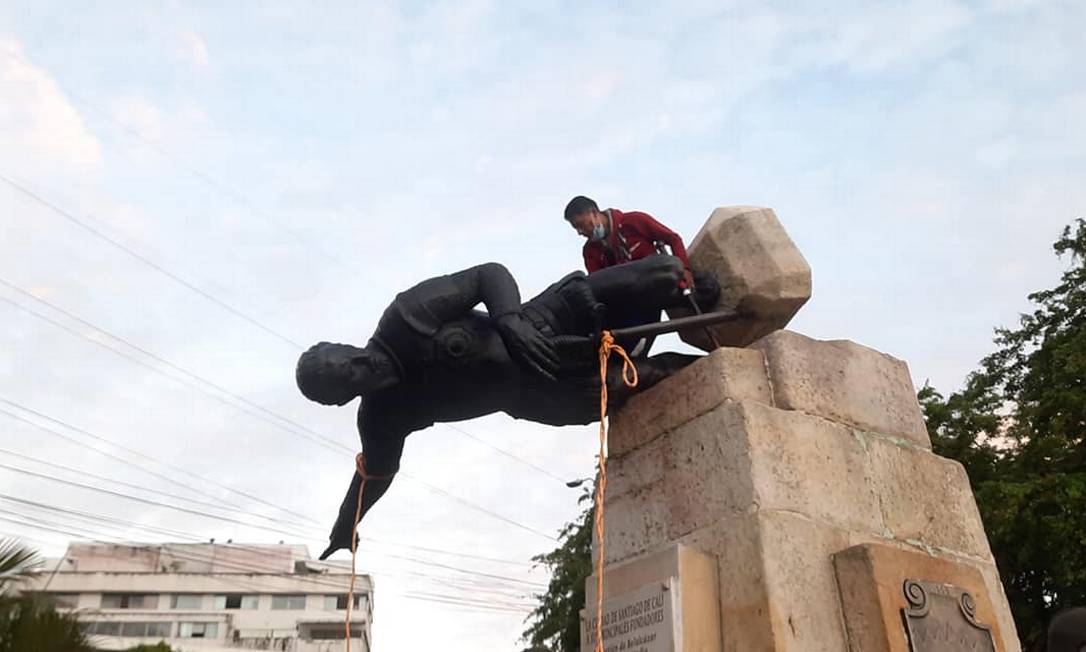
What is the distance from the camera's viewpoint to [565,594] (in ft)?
54.0

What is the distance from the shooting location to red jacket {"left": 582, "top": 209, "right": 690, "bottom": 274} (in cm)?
410

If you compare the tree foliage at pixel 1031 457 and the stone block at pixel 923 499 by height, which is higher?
the tree foliage at pixel 1031 457

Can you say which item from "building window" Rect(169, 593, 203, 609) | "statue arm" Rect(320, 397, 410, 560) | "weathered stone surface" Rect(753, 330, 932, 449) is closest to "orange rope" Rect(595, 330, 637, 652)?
"weathered stone surface" Rect(753, 330, 932, 449)

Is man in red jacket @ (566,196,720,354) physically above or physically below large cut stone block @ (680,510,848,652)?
above

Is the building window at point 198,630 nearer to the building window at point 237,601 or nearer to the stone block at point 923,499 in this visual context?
the building window at point 237,601

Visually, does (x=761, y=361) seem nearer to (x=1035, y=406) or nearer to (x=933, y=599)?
(x=933, y=599)

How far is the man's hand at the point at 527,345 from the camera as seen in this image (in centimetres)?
340

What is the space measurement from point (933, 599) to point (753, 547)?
0.73 meters

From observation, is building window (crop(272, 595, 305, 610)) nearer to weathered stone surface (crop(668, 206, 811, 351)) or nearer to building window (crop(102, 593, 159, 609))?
building window (crop(102, 593, 159, 609))

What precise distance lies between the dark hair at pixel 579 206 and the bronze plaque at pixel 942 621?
2172mm

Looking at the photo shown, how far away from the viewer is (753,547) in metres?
2.97

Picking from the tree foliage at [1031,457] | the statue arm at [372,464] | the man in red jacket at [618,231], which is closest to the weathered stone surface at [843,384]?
the man in red jacket at [618,231]

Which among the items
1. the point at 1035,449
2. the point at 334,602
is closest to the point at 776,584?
the point at 1035,449

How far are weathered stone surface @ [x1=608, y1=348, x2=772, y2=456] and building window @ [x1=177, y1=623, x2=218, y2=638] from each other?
1572 inches
